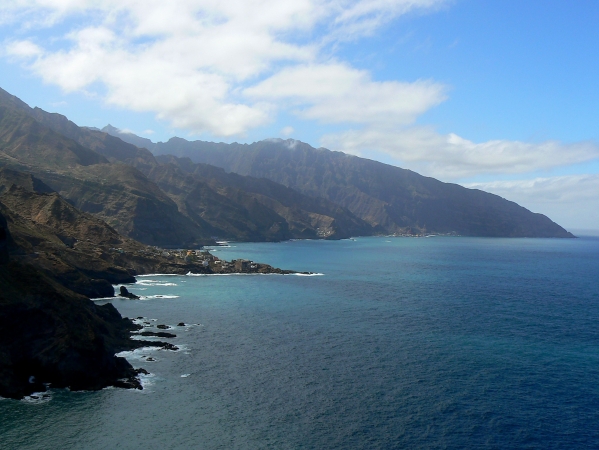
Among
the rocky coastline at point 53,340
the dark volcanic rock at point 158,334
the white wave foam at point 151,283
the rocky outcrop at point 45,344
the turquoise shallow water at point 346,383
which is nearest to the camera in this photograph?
the turquoise shallow water at point 346,383

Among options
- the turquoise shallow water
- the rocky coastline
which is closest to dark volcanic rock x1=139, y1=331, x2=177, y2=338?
the rocky coastline

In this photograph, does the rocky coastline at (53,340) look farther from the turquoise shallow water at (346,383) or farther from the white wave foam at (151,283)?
the white wave foam at (151,283)

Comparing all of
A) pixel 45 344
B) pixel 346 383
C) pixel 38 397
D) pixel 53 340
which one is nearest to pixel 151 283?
pixel 53 340

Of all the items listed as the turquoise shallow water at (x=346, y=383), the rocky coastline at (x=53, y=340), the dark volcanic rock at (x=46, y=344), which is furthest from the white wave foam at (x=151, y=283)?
the dark volcanic rock at (x=46, y=344)

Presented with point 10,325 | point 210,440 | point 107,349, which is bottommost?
point 210,440

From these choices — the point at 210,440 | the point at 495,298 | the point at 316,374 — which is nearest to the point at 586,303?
the point at 495,298

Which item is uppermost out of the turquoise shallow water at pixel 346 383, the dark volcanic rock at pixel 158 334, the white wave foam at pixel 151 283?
the white wave foam at pixel 151 283

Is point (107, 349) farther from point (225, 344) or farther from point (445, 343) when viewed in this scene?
point (445, 343)

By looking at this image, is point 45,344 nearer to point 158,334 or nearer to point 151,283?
point 158,334
